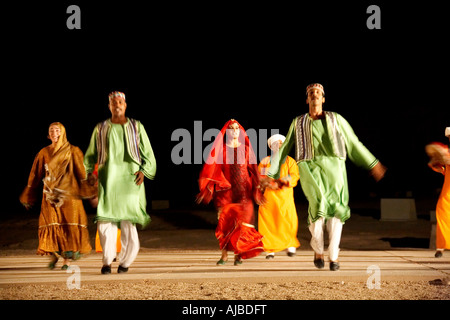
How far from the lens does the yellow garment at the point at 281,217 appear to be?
8.63 metres

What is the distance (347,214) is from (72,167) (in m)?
3.58

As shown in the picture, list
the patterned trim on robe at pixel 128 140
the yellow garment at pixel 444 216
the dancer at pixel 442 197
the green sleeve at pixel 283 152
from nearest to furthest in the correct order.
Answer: the patterned trim on robe at pixel 128 140
the green sleeve at pixel 283 152
the dancer at pixel 442 197
the yellow garment at pixel 444 216

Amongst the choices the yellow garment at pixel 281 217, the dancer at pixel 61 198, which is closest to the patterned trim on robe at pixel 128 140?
the dancer at pixel 61 198

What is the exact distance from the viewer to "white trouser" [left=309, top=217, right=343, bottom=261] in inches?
253

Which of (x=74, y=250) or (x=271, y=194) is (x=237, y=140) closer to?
(x=271, y=194)

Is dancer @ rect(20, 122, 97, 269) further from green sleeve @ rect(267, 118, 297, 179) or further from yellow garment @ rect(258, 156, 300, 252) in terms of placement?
yellow garment @ rect(258, 156, 300, 252)

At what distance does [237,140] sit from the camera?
7.73 meters

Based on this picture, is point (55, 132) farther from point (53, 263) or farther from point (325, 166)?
point (325, 166)

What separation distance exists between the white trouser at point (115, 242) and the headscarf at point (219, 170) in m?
1.21

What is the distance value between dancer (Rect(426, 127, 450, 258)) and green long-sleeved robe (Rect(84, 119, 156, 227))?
13.2 ft

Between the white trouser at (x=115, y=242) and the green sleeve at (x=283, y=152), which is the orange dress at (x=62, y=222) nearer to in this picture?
the white trouser at (x=115, y=242)

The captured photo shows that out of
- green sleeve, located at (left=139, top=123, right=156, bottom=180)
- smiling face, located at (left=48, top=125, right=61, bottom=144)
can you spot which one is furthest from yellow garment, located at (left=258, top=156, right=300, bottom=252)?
smiling face, located at (left=48, top=125, right=61, bottom=144)

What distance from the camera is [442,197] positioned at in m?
8.56

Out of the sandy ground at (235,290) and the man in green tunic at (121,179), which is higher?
the man in green tunic at (121,179)
